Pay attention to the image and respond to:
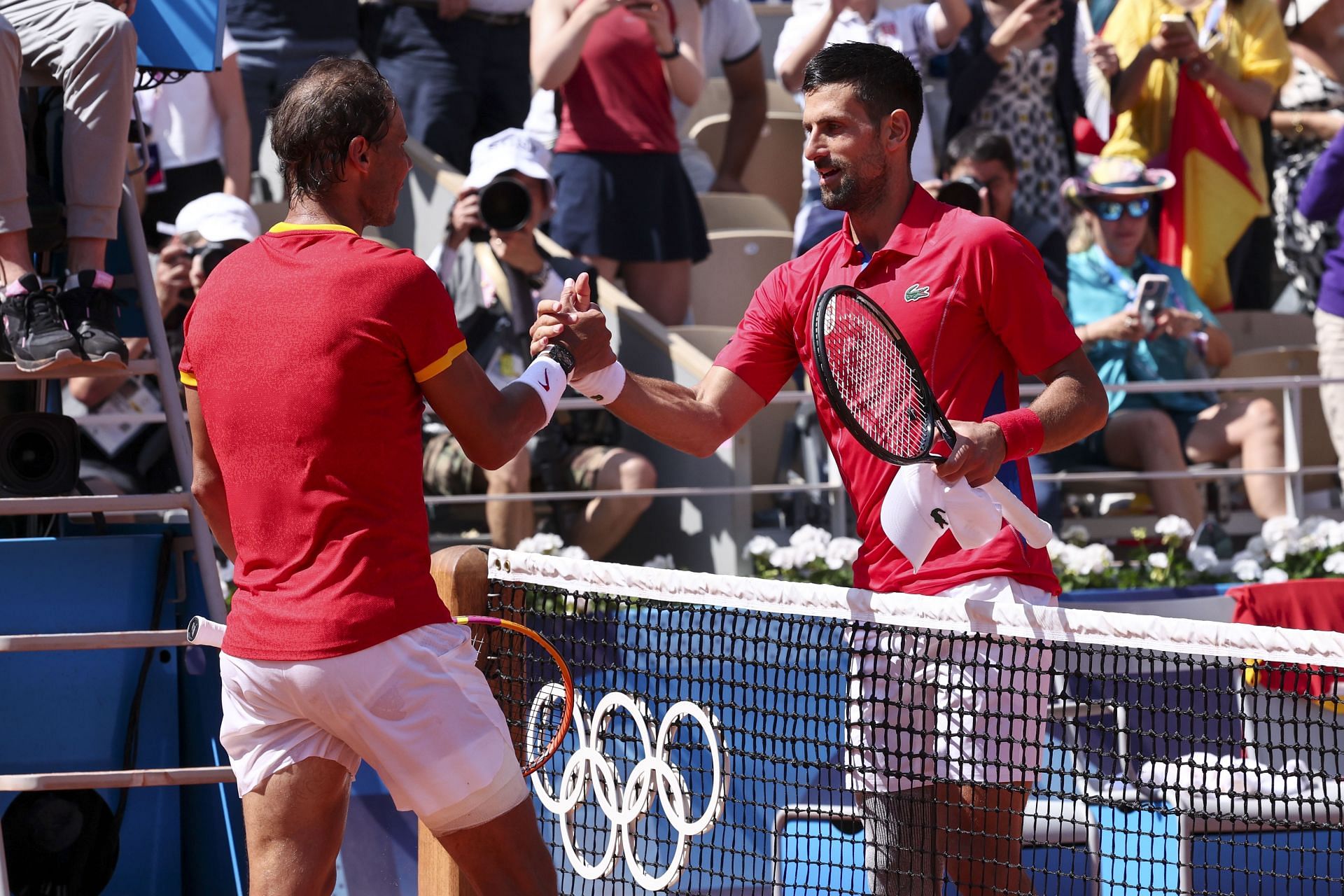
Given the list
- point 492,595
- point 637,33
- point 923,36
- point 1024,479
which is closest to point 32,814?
point 492,595

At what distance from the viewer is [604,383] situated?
384 centimetres

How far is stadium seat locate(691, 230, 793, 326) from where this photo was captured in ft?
28.6

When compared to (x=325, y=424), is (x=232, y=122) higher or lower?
higher

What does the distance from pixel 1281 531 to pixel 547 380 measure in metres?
4.86

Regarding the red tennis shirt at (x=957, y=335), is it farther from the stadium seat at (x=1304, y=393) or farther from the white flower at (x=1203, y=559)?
the stadium seat at (x=1304, y=393)

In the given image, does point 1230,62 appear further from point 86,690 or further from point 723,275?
point 86,690

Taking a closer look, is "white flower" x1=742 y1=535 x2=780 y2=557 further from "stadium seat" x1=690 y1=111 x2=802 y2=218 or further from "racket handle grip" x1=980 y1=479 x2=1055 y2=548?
"racket handle grip" x1=980 y1=479 x2=1055 y2=548

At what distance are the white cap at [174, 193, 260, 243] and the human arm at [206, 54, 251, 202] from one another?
2.70 feet

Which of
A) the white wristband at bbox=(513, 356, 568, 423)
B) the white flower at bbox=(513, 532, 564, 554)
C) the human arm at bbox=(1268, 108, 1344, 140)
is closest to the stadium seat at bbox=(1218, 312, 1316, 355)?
the human arm at bbox=(1268, 108, 1344, 140)

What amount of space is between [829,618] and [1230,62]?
6.46m

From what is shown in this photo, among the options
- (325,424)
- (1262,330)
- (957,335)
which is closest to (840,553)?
(957,335)

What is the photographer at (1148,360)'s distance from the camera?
25.0 ft

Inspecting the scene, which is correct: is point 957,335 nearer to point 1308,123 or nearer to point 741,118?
point 741,118

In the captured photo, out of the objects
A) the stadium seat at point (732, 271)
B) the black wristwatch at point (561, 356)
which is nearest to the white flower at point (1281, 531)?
the stadium seat at point (732, 271)
